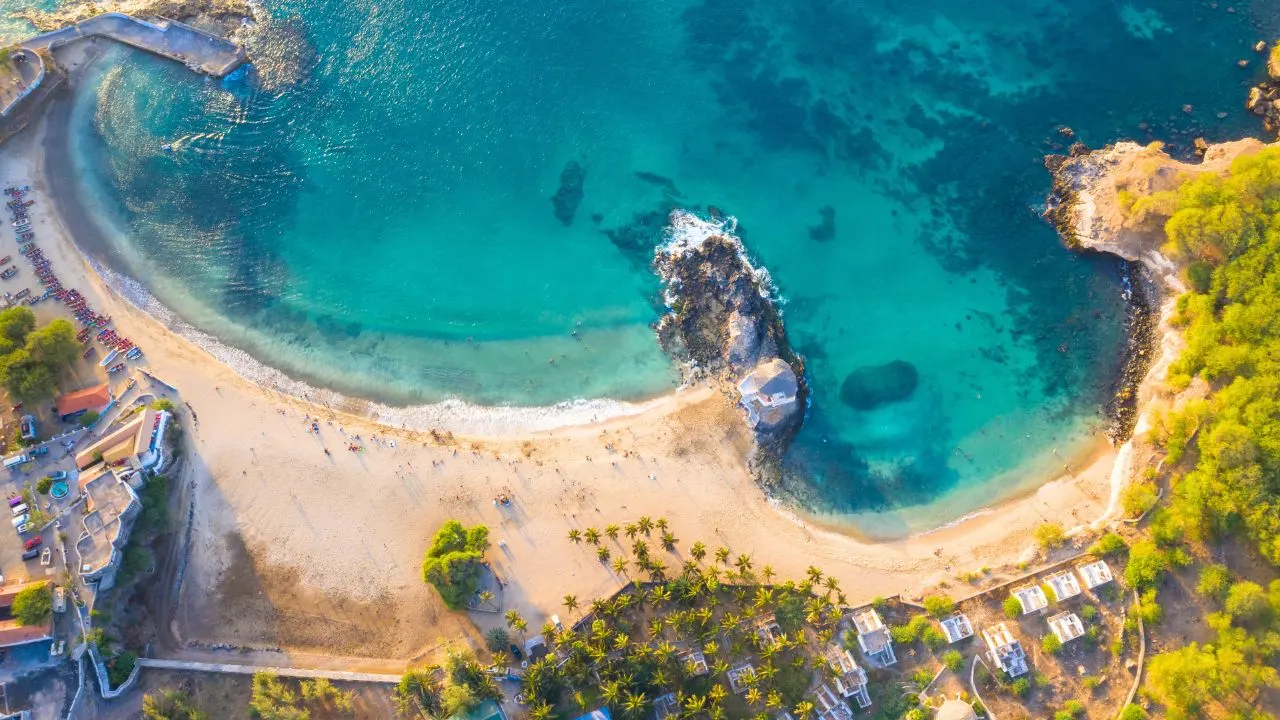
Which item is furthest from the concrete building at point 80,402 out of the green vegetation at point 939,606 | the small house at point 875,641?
the green vegetation at point 939,606

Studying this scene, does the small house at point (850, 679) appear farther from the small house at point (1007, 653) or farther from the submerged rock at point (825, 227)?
the submerged rock at point (825, 227)

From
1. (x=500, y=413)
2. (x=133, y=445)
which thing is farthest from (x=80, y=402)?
(x=500, y=413)

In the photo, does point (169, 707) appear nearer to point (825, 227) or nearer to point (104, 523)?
point (104, 523)

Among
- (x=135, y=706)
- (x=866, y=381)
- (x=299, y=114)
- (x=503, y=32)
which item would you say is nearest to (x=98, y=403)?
(x=135, y=706)

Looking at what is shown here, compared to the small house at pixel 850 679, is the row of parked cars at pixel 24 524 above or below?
above

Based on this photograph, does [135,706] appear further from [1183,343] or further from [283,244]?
[1183,343]

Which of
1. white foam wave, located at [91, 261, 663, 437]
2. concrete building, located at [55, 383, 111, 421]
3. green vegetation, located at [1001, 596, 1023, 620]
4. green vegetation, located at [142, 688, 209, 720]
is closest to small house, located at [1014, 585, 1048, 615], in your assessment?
green vegetation, located at [1001, 596, 1023, 620]

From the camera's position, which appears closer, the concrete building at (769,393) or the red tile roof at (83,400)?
the red tile roof at (83,400)
